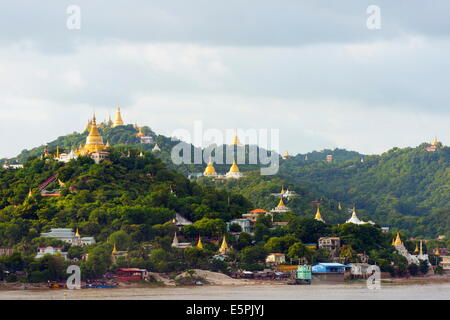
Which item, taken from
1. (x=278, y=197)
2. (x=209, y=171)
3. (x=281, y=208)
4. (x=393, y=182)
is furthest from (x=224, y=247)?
(x=393, y=182)

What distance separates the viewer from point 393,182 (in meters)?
149

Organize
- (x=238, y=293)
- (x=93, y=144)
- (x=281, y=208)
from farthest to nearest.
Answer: (x=281, y=208), (x=93, y=144), (x=238, y=293)

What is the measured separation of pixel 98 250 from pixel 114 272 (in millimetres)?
2156

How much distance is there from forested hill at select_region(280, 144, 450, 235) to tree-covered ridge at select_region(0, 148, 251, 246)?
109 feet

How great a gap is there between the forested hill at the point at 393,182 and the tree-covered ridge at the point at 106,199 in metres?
33.3

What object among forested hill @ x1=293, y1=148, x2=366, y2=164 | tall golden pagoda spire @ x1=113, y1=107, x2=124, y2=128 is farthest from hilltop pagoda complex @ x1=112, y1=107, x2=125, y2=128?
forested hill @ x1=293, y1=148, x2=366, y2=164

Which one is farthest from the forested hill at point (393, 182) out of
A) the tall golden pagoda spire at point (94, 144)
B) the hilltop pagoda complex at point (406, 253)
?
the tall golden pagoda spire at point (94, 144)

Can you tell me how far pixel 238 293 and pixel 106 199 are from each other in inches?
834

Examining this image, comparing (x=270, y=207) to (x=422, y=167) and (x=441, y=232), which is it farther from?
(x=422, y=167)

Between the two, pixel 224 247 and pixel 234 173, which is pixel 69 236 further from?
pixel 234 173

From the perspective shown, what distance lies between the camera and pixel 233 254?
85500mm

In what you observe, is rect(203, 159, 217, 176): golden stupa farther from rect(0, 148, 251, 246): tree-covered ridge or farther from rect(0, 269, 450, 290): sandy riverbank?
rect(0, 269, 450, 290): sandy riverbank
